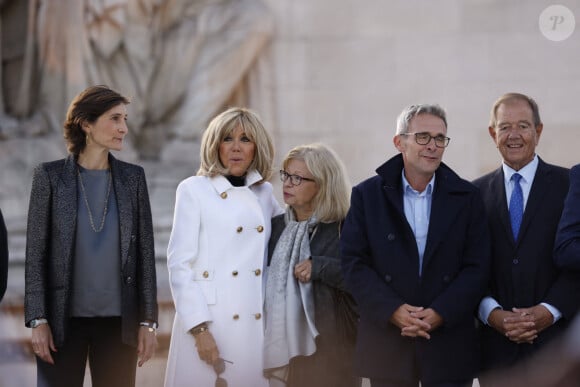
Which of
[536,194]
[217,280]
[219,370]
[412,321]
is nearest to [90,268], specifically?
[217,280]

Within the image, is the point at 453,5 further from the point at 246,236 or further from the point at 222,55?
the point at 246,236

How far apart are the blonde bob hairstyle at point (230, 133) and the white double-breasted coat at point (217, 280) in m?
0.08

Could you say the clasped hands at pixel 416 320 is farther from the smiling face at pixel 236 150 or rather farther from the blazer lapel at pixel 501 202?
the smiling face at pixel 236 150

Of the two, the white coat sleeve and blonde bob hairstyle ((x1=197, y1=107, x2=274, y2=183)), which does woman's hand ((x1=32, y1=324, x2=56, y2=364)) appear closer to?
the white coat sleeve

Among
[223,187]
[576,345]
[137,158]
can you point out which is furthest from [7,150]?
[576,345]

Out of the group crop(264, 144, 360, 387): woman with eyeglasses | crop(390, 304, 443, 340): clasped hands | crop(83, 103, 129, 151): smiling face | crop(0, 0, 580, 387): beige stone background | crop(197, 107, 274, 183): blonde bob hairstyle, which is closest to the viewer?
crop(390, 304, 443, 340): clasped hands

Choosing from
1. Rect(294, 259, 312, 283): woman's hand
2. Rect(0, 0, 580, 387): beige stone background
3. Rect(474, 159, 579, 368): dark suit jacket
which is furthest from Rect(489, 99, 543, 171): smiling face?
Rect(0, 0, 580, 387): beige stone background

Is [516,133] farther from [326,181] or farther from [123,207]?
[123,207]

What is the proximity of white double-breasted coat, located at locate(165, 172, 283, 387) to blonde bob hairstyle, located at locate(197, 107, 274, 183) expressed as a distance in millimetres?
84

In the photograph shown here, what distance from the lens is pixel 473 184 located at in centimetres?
454

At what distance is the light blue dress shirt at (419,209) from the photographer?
4.32m

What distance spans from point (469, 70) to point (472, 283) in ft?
13.5

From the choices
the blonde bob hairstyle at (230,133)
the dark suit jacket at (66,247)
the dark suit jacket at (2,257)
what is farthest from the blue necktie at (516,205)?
the dark suit jacket at (2,257)

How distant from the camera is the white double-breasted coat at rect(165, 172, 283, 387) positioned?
451cm
